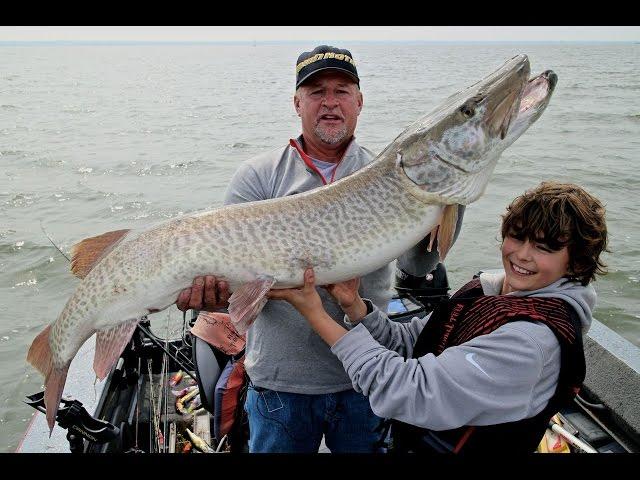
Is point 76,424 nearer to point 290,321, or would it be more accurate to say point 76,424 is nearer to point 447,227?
point 290,321

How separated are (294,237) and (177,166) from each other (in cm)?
1151

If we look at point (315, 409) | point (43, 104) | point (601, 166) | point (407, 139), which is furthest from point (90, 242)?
point (43, 104)

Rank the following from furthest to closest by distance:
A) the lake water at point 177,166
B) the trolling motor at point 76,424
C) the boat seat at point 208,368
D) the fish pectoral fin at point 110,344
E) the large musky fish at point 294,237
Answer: the lake water at point 177,166
the boat seat at point 208,368
the trolling motor at point 76,424
the fish pectoral fin at point 110,344
the large musky fish at point 294,237

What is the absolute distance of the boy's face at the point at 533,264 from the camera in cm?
176

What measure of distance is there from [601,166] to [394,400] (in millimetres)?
11901

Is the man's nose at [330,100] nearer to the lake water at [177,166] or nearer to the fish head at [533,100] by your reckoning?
the fish head at [533,100]

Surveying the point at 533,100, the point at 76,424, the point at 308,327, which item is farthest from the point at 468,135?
the point at 76,424

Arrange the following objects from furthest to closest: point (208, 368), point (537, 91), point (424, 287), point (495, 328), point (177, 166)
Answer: point (177, 166)
point (424, 287)
point (208, 368)
point (537, 91)
point (495, 328)

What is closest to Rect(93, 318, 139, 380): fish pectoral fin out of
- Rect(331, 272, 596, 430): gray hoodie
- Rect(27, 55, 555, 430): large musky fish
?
Rect(27, 55, 555, 430): large musky fish

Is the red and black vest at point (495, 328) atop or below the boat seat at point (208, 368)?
atop

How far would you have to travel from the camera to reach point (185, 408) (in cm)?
376

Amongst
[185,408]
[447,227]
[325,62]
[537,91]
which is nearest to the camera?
[537,91]

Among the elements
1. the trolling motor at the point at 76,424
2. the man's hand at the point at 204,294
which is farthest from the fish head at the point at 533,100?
the trolling motor at the point at 76,424

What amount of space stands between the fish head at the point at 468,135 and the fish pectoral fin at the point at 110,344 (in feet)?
4.22
